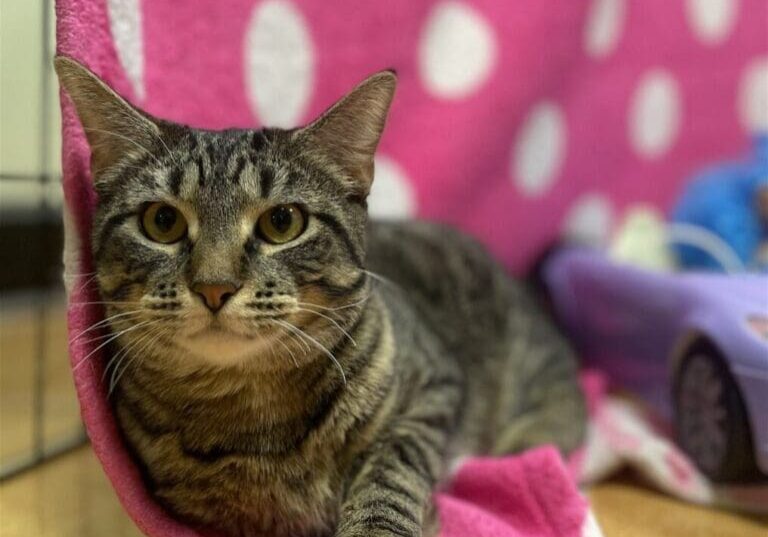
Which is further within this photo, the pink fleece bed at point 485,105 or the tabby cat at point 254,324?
the pink fleece bed at point 485,105

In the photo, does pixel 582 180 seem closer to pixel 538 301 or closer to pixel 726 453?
pixel 538 301

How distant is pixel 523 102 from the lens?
4.94ft

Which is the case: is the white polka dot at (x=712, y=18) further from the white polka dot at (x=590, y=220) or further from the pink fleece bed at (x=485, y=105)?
the white polka dot at (x=590, y=220)

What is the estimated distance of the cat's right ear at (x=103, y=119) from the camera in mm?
793

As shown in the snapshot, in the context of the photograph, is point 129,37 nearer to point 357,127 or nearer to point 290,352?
point 357,127

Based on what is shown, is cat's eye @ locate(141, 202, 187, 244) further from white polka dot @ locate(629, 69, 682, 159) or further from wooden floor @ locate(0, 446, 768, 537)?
white polka dot @ locate(629, 69, 682, 159)

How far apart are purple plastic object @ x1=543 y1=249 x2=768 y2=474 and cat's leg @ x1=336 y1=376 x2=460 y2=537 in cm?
46

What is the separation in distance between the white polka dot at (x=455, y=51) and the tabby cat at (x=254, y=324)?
646 mm

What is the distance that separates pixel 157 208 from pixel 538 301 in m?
1.00

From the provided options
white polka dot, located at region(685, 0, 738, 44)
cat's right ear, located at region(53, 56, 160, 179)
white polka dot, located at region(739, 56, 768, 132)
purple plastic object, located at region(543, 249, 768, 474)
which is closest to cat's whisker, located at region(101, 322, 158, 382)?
cat's right ear, located at region(53, 56, 160, 179)

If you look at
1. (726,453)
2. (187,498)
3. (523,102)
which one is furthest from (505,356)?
(187,498)

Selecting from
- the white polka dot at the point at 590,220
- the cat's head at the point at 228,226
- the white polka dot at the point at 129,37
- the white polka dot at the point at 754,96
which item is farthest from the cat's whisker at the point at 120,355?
the white polka dot at the point at 754,96

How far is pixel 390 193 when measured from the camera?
4.92 feet

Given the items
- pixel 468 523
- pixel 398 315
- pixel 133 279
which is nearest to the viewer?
pixel 133 279
